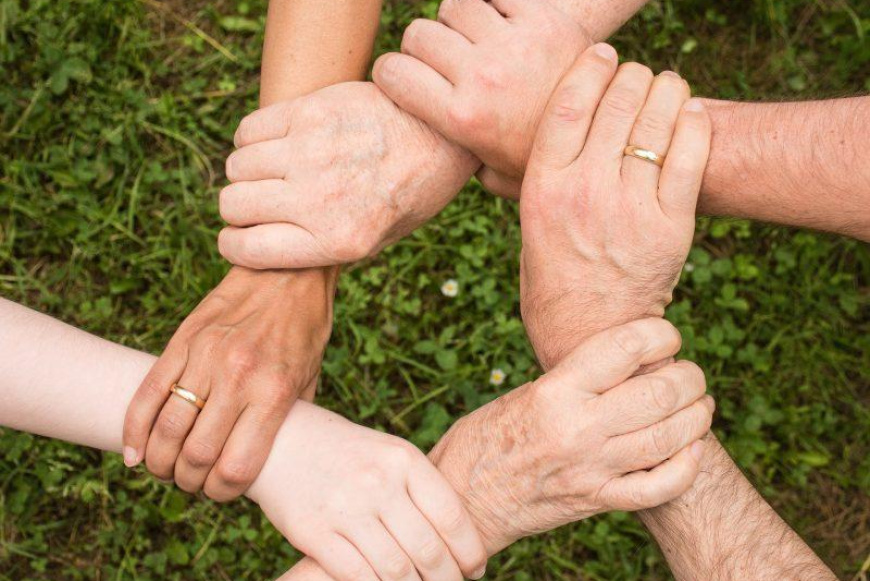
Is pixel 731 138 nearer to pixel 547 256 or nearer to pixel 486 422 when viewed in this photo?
pixel 547 256

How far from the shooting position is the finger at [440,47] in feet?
7.54

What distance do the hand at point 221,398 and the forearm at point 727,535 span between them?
1108mm

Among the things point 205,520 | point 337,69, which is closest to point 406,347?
point 205,520

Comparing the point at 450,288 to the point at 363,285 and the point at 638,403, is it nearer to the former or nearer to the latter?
the point at 363,285

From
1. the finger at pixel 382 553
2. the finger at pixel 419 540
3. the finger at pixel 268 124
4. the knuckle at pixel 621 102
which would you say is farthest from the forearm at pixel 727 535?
the finger at pixel 268 124

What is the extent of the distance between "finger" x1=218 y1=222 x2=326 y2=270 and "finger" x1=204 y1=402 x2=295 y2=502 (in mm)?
414

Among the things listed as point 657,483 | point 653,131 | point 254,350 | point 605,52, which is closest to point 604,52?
point 605,52

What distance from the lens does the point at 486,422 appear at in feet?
7.27

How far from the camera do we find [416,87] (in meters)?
2.36

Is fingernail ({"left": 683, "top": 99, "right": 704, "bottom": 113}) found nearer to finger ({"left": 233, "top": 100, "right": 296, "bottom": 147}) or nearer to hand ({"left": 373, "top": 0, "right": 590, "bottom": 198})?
hand ({"left": 373, "top": 0, "right": 590, "bottom": 198})

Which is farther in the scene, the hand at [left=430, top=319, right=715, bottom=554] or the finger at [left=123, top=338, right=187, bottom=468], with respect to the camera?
the finger at [left=123, top=338, right=187, bottom=468]

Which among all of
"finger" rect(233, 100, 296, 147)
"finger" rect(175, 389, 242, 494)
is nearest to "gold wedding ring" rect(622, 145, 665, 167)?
"finger" rect(233, 100, 296, 147)

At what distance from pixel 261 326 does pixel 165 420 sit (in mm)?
384

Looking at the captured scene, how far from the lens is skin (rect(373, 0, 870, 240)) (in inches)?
80.6
